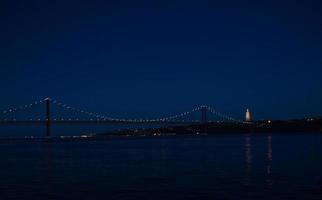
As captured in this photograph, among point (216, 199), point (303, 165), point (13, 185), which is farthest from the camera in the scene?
point (303, 165)

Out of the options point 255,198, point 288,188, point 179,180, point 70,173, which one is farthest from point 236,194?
point 70,173

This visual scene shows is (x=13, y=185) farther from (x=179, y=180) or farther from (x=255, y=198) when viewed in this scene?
(x=255, y=198)

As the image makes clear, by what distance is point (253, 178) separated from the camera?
20219 millimetres

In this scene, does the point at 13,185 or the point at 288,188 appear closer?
the point at 288,188

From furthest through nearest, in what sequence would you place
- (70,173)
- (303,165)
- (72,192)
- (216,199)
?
1. (303,165)
2. (70,173)
3. (72,192)
4. (216,199)

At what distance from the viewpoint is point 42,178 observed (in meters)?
21.4

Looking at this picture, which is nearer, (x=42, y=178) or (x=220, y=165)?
(x=42, y=178)

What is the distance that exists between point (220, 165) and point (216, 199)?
11.9 m

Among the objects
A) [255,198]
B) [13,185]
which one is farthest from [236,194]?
[13,185]

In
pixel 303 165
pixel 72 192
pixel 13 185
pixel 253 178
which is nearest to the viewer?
pixel 72 192

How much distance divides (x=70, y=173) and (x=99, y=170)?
5.35 ft

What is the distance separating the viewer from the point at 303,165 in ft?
84.6

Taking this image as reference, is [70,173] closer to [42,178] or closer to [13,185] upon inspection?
[42,178]

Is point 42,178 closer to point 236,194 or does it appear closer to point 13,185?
point 13,185
